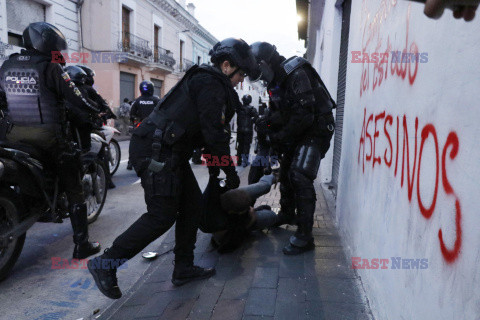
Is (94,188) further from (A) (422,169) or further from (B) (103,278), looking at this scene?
(A) (422,169)

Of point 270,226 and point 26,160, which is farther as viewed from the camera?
point 270,226

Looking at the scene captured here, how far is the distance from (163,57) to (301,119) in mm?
23807

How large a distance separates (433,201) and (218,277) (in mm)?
1774

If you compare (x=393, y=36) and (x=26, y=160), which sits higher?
(x=393, y=36)

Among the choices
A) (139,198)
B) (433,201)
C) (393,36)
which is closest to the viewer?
(433,201)

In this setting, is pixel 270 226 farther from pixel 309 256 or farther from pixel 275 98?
pixel 275 98

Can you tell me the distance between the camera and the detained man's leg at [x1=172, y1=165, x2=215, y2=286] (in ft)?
8.84

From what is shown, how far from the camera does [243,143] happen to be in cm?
927

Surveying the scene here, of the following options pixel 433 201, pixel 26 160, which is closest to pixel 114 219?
pixel 26 160

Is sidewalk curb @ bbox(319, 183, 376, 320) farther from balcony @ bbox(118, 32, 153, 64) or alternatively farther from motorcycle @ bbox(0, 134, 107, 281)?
balcony @ bbox(118, 32, 153, 64)

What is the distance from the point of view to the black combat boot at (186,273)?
267 cm

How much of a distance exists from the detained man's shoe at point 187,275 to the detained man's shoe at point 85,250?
1.05 m

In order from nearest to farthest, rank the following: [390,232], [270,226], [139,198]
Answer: [390,232]
[270,226]
[139,198]

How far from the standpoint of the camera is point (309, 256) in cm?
309
